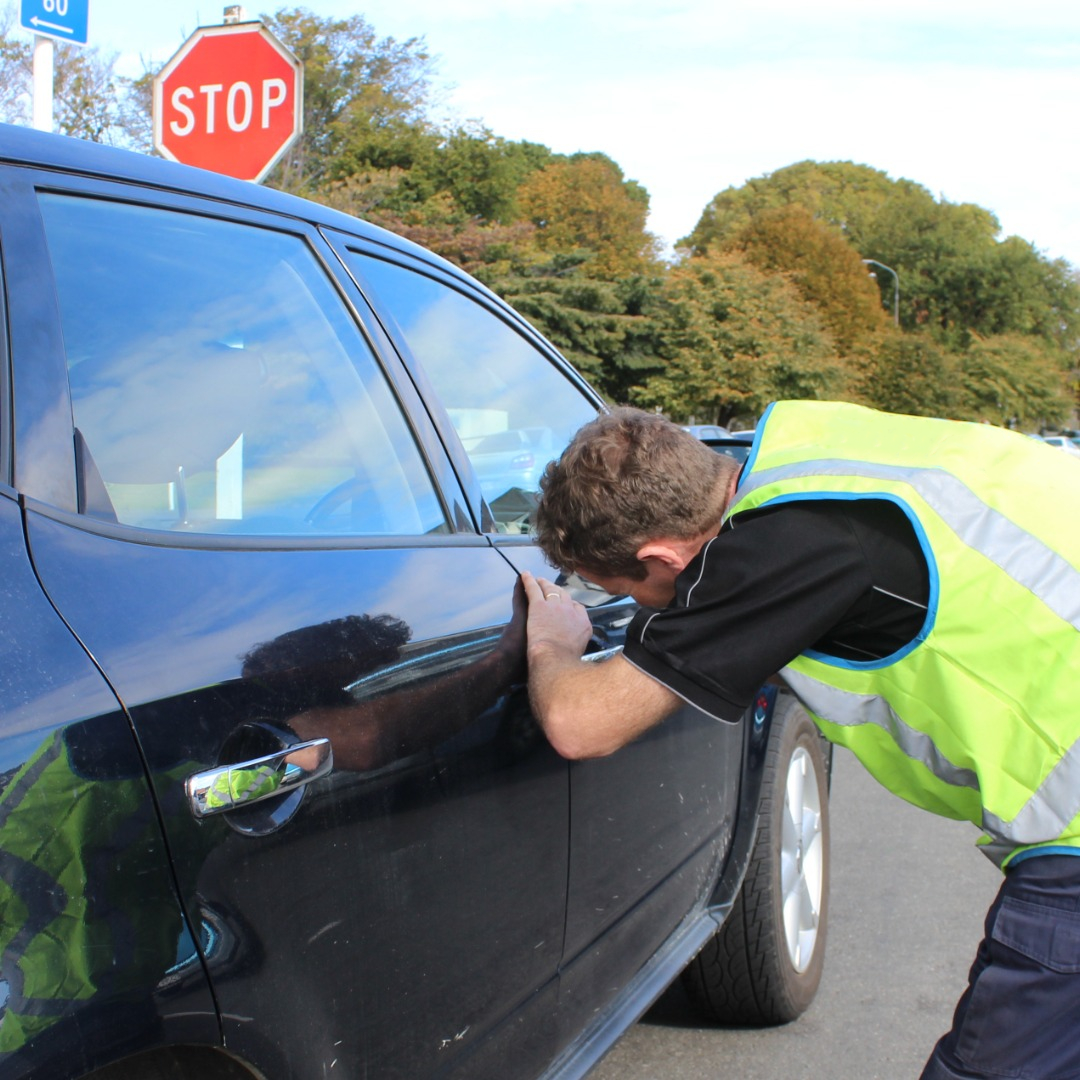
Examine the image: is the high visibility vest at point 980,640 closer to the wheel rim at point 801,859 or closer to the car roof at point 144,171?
the car roof at point 144,171

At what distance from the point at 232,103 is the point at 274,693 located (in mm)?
4177

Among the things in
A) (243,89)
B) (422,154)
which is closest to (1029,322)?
(422,154)

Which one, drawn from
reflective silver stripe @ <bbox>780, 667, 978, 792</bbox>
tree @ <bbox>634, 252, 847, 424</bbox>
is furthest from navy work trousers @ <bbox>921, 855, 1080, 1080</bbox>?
tree @ <bbox>634, 252, 847, 424</bbox>

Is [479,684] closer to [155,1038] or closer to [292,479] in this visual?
[292,479]

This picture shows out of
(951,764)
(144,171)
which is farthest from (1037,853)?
(144,171)

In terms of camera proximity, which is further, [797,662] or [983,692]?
[797,662]

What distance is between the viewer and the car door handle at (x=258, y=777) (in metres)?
1.17

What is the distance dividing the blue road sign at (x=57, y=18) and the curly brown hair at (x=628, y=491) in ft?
10.9

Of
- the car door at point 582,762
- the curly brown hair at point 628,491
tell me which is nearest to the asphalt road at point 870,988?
the car door at point 582,762

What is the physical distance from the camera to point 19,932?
0.98m

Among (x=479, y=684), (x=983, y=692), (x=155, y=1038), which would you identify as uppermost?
(x=983, y=692)

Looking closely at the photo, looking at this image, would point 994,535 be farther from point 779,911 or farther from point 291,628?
point 779,911

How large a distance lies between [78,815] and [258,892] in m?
0.24

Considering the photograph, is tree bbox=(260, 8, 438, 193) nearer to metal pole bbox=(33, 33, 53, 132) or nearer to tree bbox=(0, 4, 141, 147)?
tree bbox=(0, 4, 141, 147)
